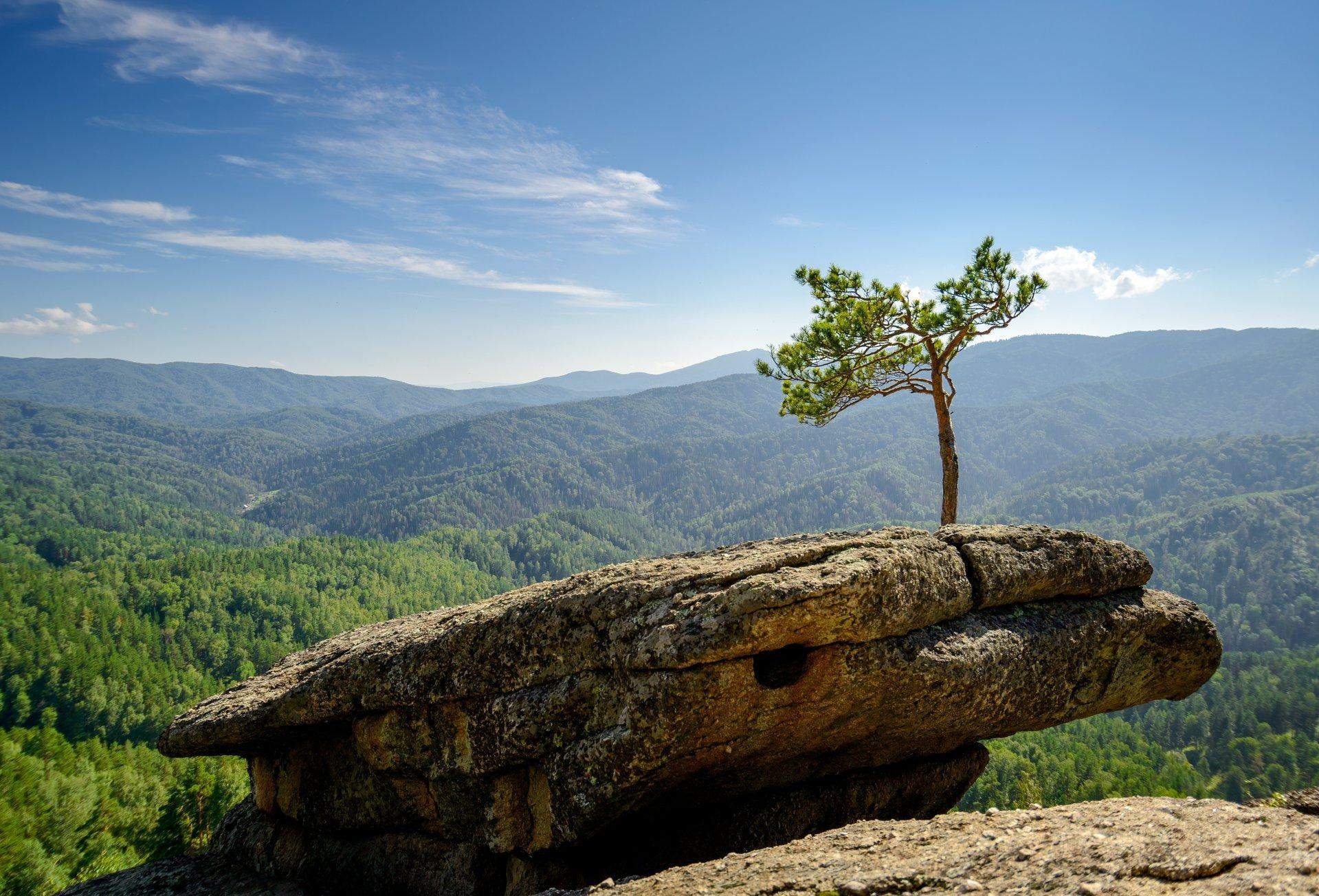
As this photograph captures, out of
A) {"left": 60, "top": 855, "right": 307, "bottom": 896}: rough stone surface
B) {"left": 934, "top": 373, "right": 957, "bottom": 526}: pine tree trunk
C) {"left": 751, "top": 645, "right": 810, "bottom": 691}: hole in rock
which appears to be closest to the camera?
{"left": 751, "top": 645, "right": 810, "bottom": 691}: hole in rock

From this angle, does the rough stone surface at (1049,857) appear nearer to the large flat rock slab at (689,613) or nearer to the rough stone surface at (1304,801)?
the rough stone surface at (1304,801)

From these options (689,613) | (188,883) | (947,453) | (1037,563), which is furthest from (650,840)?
(947,453)

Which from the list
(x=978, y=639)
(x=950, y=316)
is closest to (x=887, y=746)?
(x=978, y=639)

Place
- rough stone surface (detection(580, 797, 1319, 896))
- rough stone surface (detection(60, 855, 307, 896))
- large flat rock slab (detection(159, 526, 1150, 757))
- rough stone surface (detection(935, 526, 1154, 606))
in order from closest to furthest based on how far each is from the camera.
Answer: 1. rough stone surface (detection(580, 797, 1319, 896))
2. large flat rock slab (detection(159, 526, 1150, 757))
3. rough stone surface (detection(935, 526, 1154, 606))
4. rough stone surface (detection(60, 855, 307, 896))

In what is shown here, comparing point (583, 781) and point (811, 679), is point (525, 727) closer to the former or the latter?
point (583, 781)

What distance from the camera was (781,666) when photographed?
1311cm

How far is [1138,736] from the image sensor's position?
412 ft

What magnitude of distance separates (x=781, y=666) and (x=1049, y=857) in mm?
5416

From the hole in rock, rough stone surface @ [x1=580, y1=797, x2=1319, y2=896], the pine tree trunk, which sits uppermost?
the pine tree trunk

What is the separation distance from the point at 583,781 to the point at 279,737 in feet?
35.3

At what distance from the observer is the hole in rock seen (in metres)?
12.9

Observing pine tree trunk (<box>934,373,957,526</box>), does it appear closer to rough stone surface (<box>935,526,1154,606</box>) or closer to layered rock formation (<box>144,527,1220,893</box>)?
rough stone surface (<box>935,526,1154,606</box>)

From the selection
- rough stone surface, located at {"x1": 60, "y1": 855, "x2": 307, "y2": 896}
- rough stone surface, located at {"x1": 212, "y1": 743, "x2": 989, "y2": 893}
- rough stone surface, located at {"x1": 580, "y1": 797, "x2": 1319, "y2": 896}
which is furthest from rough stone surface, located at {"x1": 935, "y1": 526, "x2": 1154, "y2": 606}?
rough stone surface, located at {"x1": 60, "y1": 855, "x2": 307, "y2": 896}

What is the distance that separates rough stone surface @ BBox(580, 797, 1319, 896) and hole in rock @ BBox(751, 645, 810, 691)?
2843mm
